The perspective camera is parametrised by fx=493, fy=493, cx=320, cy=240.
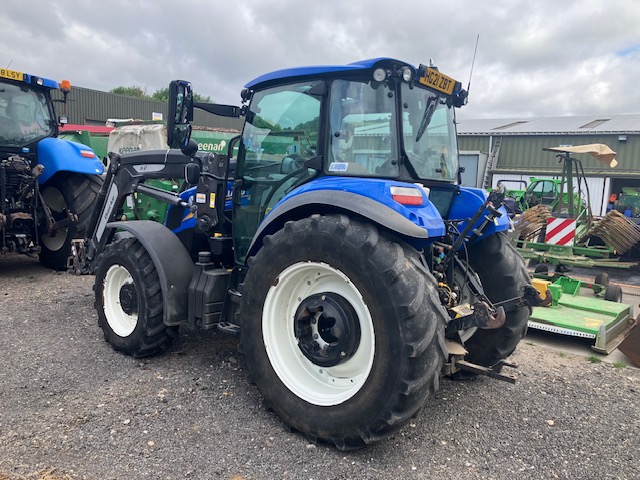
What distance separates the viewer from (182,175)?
14.1 feet

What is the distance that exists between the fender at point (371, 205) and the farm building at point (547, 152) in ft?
67.2

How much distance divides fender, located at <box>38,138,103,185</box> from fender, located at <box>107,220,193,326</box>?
340 centimetres

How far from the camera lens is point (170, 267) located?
12.4ft

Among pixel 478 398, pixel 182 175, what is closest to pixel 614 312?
pixel 478 398

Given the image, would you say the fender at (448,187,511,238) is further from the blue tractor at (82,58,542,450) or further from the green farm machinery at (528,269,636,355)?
the green farm machinery at (528,269,636,355)

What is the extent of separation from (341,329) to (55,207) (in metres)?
5.85

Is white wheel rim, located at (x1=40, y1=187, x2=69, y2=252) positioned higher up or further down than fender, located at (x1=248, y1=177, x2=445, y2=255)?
further down

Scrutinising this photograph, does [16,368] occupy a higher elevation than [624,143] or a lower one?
lower

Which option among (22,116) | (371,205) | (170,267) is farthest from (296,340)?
(22,116)

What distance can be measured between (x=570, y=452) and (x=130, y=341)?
10.4ft

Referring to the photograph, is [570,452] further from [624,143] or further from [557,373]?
[624,143]

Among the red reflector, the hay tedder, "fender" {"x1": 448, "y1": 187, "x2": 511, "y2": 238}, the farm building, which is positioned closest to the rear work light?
the red reflector

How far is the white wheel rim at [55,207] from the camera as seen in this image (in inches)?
277

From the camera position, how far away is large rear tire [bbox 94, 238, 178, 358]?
3.80m
